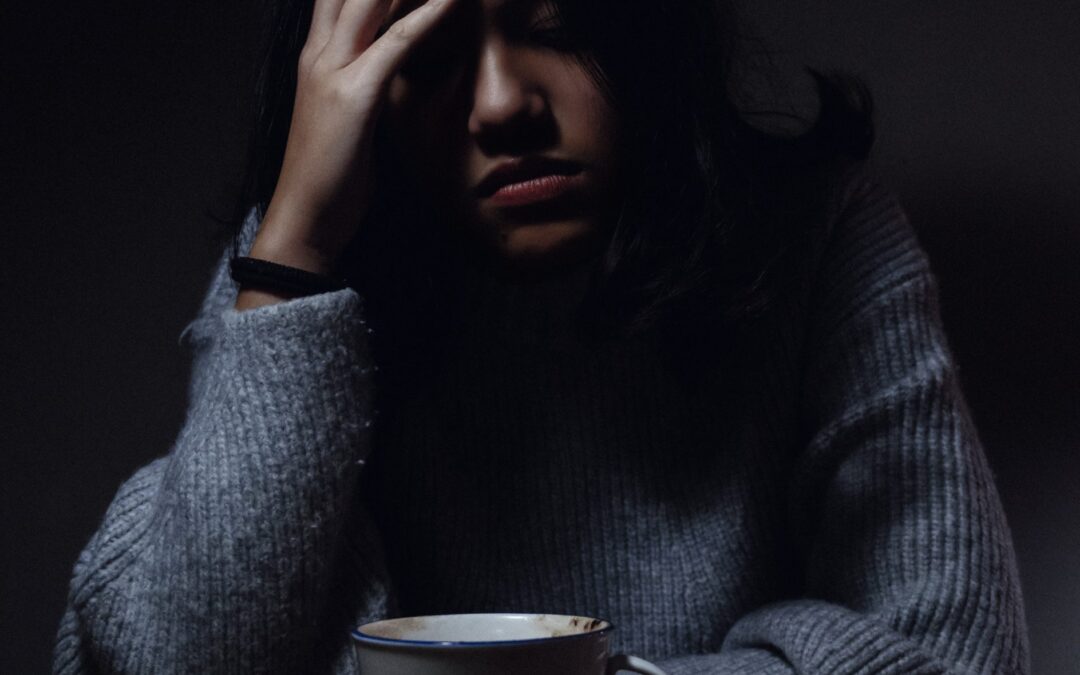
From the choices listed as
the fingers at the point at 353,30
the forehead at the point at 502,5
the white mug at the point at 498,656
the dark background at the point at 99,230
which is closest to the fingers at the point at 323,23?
the fingers at the point at 353,30

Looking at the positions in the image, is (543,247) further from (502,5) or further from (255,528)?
(255,528)

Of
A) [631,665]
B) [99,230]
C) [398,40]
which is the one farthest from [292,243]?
[99,230]

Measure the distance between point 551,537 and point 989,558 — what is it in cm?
35

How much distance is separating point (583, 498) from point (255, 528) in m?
0.30

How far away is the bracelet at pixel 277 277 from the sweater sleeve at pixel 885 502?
374 millimetres

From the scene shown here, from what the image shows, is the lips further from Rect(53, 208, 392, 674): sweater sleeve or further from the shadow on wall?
the shadow on wall

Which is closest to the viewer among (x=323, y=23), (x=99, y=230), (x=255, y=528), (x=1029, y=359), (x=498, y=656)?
(x=498, y=656)

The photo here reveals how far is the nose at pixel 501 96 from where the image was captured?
761 mm

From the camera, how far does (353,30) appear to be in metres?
0.83

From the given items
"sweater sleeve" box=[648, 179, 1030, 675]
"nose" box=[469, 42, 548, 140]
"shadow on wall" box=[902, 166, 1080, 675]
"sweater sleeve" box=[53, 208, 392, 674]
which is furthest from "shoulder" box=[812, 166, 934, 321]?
"sweater sleeve" box=[53, 208, 392, 674]

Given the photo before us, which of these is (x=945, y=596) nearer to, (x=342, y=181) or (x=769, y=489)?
(x=769, y=489)

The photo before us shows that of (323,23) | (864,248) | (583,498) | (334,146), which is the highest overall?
(323,23)

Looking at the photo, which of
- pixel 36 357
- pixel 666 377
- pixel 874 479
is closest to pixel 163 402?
pixel 36 357

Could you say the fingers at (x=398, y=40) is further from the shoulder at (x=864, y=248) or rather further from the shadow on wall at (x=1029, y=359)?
the shadow on wall at (x=1029, y=359)
